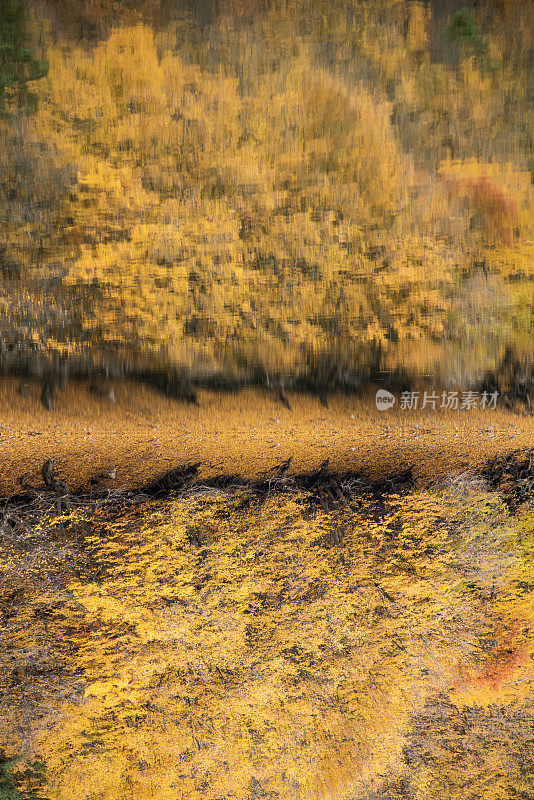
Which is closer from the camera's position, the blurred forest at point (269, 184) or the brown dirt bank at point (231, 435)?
the blurred forest at point (269, 184)

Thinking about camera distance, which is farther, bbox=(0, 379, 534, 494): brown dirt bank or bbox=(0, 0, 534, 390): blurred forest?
bbox=(0, 379, 534, 494): brown dirt bank

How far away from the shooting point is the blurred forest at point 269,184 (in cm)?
329

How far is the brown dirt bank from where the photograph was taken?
12.9ft

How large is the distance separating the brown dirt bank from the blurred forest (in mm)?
332

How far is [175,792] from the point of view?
12.8ft

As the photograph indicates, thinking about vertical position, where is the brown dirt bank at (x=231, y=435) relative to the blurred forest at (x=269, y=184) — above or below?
below

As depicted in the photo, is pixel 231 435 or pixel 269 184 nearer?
pixel 269 184

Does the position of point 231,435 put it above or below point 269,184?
below

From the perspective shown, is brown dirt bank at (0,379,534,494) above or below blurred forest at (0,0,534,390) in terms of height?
below

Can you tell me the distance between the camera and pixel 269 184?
356 cm

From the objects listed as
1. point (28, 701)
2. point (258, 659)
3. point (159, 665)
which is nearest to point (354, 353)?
point (258, 659)

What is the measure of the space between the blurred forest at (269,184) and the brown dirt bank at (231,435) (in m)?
0.33

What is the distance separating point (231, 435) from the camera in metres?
4.03

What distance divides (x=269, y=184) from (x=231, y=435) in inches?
76.5
